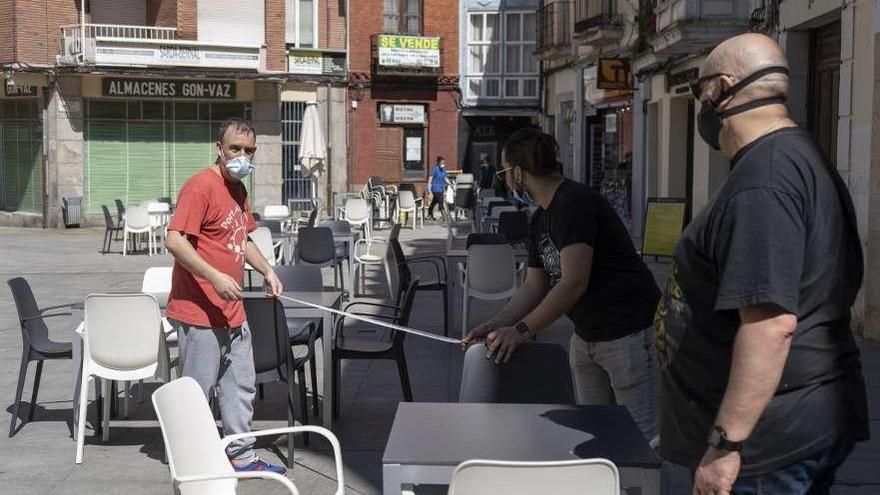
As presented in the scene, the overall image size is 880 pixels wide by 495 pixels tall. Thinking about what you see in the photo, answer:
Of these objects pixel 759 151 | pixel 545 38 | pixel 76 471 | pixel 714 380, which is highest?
pixel 545 38

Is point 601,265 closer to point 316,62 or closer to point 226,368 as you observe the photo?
point 226,368

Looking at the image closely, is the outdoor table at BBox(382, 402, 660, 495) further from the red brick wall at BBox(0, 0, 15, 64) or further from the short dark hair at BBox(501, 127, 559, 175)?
the red brick wall at BBox(0, 0, 15, 64)

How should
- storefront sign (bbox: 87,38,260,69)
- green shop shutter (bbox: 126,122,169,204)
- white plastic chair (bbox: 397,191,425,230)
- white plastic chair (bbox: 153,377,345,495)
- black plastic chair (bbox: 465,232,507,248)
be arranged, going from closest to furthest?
white plastic chair (bbox: 153,377,345,495) < black plastic chair (bbox: 465,232,507,248) < white plastic chair (bbox: 397,191,425,230) < storefront sign (bbox: 87,38,260,69) < green shop shutter (bbox: 126,122,169,204)

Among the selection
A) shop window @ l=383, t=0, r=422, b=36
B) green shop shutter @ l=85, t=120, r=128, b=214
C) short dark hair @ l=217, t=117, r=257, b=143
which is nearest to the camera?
short dark hair @ l=217, t=117, r=257, b=143

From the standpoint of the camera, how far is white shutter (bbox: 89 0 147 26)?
30.5 meters

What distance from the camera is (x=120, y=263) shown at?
19984 mm

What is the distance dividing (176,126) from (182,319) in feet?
Result: 82.5

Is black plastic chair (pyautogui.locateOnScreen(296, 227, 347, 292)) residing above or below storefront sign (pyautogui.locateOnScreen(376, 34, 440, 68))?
below

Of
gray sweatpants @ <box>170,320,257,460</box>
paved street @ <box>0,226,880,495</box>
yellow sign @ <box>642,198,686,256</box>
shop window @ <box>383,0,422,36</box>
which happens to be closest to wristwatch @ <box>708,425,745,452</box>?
paved street @ <box>0,226,880,495</box>

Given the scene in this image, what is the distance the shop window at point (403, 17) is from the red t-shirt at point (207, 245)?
104ft

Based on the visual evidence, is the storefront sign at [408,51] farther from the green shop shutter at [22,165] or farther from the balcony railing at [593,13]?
the green shop shutter at [22,165]

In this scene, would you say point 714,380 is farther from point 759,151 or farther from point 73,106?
point 73,106

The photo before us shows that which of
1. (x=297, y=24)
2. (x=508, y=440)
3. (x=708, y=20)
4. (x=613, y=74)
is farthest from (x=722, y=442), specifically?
(x=297, y=24)

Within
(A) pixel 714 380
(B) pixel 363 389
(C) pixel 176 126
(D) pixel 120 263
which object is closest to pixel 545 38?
(C) pixel 176 126
